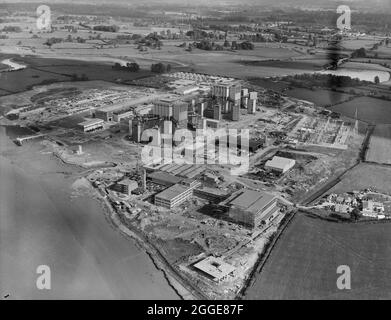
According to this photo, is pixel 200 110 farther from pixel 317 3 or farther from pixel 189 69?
pixel 317 3

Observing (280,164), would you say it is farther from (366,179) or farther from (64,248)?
(64,248)

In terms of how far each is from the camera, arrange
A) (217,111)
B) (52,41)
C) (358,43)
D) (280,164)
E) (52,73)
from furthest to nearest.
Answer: (52,41) → (358,43) → (52,73) → (217,111) → (280,164)

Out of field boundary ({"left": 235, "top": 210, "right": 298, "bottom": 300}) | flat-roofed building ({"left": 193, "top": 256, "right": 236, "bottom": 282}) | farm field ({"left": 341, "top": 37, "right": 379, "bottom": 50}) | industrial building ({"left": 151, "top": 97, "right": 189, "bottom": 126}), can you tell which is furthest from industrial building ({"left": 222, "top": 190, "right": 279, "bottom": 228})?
farm field ({"left": 341, "top": 37, "right": 379, "bottom": 50})

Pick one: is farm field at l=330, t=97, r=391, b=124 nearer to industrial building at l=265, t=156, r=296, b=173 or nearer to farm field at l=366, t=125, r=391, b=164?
farm field at l=366, t=125, r=391, b=164

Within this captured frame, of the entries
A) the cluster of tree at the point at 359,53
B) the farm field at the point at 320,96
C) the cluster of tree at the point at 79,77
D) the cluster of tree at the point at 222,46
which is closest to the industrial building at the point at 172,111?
the farm field at the point at 320,96

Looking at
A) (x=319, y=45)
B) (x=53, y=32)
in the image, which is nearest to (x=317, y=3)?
(x=319, y=45)

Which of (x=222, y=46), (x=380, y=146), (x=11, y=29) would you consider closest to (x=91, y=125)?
(x=380, y=146)
